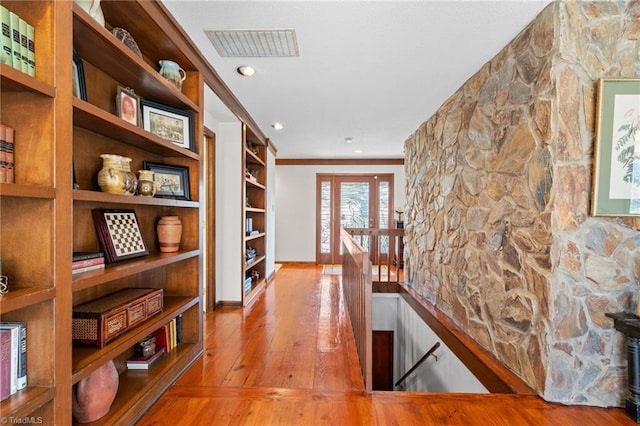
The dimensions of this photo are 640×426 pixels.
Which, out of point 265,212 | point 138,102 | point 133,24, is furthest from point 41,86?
point 265,212

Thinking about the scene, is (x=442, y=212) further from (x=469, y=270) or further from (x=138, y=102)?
(x=138, y=102)

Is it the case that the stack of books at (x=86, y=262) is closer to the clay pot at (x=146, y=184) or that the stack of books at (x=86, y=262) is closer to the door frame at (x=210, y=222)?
the clay pot at (x=146, y=184)

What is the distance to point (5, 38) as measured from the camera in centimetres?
96

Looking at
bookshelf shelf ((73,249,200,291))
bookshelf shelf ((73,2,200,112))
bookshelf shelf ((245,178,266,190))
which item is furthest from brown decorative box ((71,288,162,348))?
bookshelf shelf ((245,178,266,190))

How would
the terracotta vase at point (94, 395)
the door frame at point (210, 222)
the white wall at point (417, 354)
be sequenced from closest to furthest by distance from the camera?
the terracotta vase at point (94, 395), the white wall at point (417, 354), the door frame at point (210, 222)

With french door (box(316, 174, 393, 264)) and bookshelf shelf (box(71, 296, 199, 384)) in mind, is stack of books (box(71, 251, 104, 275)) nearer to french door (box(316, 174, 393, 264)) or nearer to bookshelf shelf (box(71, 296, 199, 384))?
bookshelf shelf (box(71, 296, 199, 384))

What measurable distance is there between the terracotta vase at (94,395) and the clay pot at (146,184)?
3.02 ft

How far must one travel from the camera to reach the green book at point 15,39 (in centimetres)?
98

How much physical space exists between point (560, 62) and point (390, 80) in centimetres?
121

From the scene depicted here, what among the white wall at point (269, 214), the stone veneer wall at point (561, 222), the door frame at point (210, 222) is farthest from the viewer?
the white wall at point (269, 214)

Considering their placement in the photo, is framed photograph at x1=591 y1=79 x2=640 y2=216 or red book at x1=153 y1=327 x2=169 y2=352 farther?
red book at x1=153 y1=327 x2=169 y2=352

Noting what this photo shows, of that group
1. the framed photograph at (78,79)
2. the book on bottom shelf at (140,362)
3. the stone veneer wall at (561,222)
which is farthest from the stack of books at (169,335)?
the stone veneer wall at (561,222)

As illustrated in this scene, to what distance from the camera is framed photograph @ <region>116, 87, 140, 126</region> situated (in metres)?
1.55

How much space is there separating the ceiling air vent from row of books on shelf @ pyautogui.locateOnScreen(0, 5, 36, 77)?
1.05 metres
